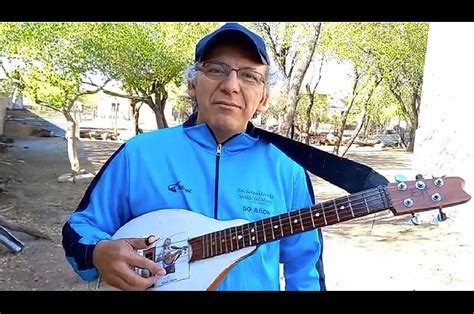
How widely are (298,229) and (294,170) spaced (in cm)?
12

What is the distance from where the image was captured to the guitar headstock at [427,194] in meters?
0.87

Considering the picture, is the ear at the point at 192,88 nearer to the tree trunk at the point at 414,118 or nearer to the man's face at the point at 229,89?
the man's face at the point at 229,89

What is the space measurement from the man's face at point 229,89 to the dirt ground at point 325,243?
67 cm

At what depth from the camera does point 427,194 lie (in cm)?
88

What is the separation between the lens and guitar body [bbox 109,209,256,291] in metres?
1.01

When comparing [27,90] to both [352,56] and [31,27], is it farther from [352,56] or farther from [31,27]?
[352,56]

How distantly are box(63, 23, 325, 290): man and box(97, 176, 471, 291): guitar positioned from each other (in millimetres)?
18

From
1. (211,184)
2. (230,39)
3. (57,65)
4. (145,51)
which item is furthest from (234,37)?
(57,65)

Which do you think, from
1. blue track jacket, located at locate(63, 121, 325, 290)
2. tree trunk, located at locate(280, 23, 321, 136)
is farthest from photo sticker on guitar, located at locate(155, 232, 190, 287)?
tree trunk, located at locate(280, 23, 321, 136)

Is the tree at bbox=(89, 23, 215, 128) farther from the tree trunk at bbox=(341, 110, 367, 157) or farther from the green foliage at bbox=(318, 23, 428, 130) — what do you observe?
the tree trunk at bbox=(341, 110, 367, 157)

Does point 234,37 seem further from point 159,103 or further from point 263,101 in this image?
point 159,103

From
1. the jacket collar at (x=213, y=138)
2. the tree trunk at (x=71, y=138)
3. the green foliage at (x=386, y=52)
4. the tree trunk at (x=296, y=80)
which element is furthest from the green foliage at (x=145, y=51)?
the jacket collar at (x=213, y=138)
